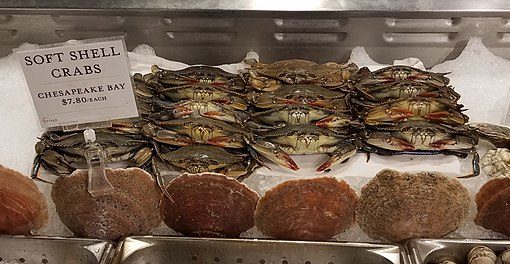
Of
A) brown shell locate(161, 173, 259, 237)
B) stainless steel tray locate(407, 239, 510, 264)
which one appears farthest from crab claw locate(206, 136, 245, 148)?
stainless steel tray locate(407, 239, 510, 264)

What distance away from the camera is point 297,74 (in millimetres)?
2480

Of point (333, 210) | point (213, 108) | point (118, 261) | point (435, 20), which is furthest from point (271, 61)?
point (118, 261)

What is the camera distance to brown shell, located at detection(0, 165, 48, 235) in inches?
74.0

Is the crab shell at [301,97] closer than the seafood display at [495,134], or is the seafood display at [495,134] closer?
the seafood display at [495,134]

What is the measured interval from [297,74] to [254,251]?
34.2 inches

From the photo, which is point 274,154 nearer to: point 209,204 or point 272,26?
point 209,204

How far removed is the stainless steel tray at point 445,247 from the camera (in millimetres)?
1866

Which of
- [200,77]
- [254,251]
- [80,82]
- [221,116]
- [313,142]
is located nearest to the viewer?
[80,82]

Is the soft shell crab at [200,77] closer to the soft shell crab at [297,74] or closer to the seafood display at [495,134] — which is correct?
the soft shell crab at [297,74]

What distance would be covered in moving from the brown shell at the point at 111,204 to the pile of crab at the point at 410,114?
0.80 m

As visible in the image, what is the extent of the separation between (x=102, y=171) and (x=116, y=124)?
303 millimetres

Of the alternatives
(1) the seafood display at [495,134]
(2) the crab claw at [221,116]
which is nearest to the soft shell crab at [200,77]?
(2) the crab claw at [221,116]

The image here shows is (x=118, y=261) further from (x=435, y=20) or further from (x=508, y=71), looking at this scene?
(x=508, y=71)

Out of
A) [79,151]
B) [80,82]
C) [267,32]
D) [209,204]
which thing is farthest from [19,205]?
[267,32]
